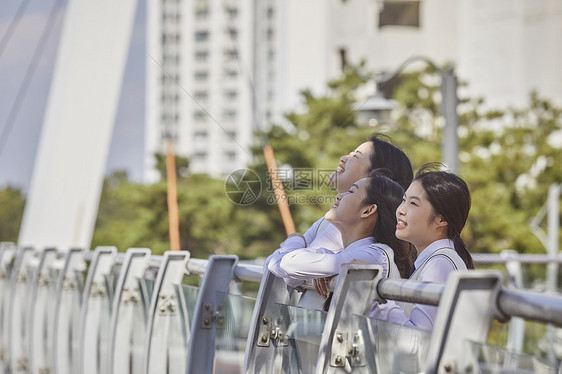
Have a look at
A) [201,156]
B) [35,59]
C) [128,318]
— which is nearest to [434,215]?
[128,318]

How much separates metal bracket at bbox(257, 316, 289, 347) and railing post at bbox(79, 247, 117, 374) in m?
1.89

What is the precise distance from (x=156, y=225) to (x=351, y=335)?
32.4 meters

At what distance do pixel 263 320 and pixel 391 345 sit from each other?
0.94m

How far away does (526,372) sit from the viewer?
156 cm

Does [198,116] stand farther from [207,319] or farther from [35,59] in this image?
[207,319]

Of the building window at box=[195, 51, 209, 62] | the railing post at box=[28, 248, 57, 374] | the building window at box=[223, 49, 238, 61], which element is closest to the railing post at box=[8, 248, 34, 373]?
the railing post at box=[28, 248, 57, 374]

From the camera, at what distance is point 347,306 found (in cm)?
237

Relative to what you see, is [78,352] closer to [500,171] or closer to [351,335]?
[351,335]

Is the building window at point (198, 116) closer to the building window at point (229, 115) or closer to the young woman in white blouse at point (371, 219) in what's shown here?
the building window at point (229, 115)

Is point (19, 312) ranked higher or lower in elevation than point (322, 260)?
lower

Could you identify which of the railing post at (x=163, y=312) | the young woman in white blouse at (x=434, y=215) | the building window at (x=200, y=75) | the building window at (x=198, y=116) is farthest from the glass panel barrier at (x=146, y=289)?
the building window at (x=200, y=75)

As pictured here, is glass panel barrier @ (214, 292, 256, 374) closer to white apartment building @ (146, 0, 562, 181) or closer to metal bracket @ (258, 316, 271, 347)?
metal bracket @ (258, 316, 271, 347)

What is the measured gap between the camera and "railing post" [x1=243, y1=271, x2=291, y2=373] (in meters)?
3.00

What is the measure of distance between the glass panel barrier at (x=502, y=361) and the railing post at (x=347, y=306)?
615 mm
